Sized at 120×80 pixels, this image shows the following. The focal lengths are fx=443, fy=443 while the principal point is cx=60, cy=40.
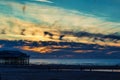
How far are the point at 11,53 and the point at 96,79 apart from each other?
57.6 m

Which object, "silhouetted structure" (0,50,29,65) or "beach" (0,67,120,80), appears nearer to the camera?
"beach" (0,67,120,80)

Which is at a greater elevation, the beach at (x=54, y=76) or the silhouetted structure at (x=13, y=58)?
the silhouetted structure at (x=13, y=58)

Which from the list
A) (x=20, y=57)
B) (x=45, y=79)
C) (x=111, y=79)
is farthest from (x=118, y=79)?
(x=20, y=57)

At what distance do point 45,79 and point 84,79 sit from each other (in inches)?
204

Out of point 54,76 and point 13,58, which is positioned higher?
point 13,58

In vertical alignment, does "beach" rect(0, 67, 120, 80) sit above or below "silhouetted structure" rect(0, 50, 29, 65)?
below

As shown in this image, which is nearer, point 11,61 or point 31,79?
point 31,79

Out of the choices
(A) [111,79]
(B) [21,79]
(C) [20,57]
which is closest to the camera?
(B) [21,79]

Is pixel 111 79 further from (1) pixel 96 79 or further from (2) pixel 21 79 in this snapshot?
(2) pixel 21 79

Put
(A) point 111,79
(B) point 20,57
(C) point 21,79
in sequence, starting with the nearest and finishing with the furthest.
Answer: (C) point 21,79
(A) point 111,79
(B) point 20,57

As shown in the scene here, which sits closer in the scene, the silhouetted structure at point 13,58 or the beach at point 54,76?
the beach at point 54,76

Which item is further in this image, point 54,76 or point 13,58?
point 13,58

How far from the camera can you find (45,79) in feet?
180

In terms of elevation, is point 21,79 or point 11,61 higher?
point 11,61
